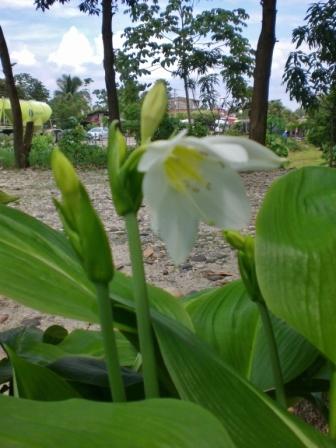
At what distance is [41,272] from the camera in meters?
0.55

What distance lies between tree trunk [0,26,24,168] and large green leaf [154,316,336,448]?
8.50 meters

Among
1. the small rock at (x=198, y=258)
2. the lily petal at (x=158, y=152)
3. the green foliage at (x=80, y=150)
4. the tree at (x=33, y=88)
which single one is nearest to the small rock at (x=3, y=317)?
the small rock at (x=198, y=258)

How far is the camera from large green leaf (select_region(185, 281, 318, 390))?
0.65m

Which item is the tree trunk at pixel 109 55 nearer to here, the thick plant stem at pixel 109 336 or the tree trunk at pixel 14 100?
the tree trunk at pixel 14 100

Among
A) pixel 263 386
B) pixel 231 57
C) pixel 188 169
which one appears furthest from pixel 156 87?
pixel 231 57

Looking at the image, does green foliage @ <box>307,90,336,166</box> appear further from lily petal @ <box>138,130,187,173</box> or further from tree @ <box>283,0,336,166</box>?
lily petal @ <box>138,130,187,173</box>

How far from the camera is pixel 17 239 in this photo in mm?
555

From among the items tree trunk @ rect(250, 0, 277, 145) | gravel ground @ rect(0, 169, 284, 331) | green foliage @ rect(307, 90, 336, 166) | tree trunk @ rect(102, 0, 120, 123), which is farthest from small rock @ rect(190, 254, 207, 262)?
tree trunk @ rect(102, 0, 120, 123)

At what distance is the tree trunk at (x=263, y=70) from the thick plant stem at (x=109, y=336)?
626 cm

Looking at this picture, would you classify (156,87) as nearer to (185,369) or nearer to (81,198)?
(81,198)

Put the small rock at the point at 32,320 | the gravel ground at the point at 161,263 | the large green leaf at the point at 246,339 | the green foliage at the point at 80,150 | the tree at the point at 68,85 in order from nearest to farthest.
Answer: the large green leaf at the point at 246,339 < the small rock at the point at 32,320 < the gravel ground at the point at 161,263 < the green foliage at the point at 80,150 < the tree at the point at 68,85

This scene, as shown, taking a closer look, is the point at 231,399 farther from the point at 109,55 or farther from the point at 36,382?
the point at 109,55

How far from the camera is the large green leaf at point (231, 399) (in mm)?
447

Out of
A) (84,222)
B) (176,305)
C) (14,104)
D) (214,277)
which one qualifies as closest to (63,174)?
(84,222)
